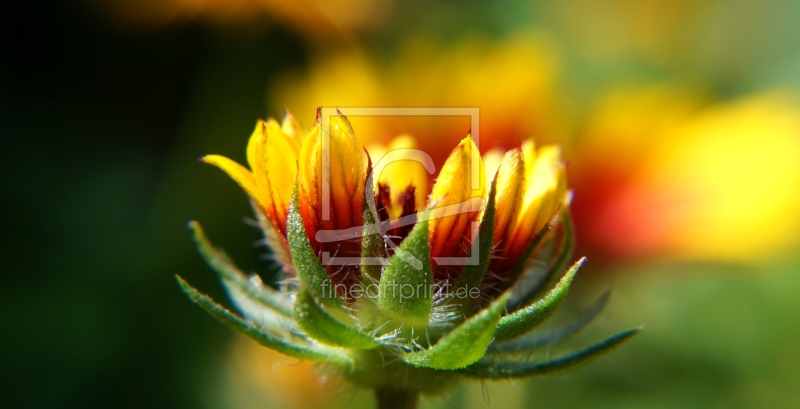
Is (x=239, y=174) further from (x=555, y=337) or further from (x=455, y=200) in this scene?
(x=555, y=337)

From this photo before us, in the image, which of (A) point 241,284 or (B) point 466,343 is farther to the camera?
(A) point 241,284

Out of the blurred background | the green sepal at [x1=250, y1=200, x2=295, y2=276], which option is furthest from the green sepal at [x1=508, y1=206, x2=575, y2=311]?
the blurred background

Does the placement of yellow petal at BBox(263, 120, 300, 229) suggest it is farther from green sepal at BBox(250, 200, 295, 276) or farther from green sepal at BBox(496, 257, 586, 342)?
green sepal at BBox(496, 257, 586, 342)

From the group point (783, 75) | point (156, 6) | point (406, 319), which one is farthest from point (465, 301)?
point (783, 75)

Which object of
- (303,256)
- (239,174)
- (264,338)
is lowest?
(264,338)

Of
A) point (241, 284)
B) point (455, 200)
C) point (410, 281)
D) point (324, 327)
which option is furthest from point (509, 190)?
point (241, 284)

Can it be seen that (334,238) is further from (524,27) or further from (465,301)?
(524,27)

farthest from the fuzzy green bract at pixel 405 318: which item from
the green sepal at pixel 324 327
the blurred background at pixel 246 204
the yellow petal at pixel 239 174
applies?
the blurred background at pixel 246 204
